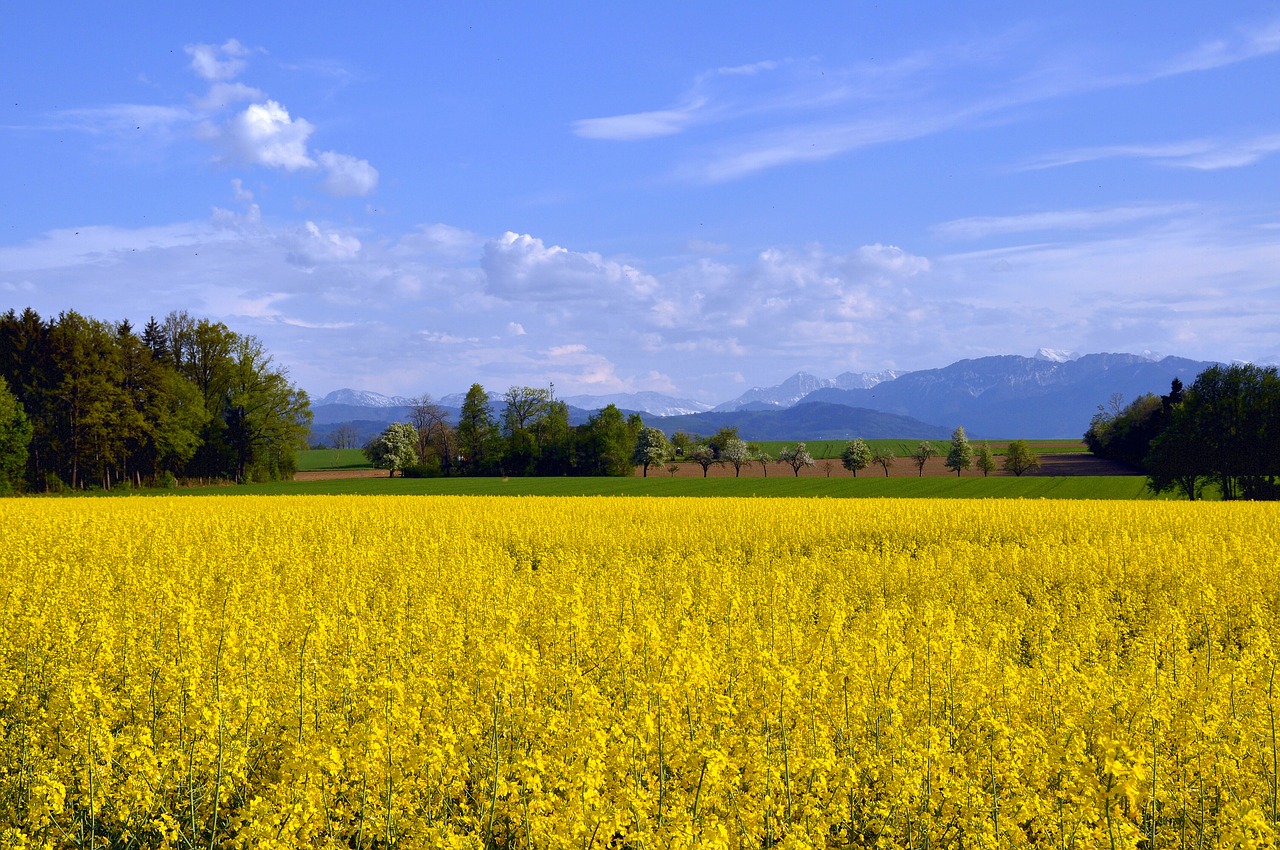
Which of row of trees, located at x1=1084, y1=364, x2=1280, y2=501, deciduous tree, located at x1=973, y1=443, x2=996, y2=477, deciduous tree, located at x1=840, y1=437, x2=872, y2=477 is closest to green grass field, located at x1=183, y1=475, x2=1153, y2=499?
row of trees, located at x1=1084, y1=364, x2=1280, y2=501

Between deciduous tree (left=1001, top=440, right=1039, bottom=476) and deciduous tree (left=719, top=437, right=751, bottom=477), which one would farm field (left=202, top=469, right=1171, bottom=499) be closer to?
deciduous tree (left=1001, top=440, right=1039, bottom=476)

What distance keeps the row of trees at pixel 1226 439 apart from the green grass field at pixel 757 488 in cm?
346

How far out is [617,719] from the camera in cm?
609

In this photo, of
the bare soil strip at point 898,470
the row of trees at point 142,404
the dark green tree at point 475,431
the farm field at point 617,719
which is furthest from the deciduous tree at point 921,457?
the farm field at point 617,719

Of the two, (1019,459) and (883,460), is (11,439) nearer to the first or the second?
(883,460)

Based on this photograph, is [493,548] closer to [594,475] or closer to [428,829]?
[428,829]

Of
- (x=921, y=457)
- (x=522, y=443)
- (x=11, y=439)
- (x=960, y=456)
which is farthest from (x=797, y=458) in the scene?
(x=11, y=439)

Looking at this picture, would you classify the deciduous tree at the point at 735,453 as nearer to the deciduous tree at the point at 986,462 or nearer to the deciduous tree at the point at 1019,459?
the deciduous tree at the point at 986,462

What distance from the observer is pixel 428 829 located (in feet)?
15.1

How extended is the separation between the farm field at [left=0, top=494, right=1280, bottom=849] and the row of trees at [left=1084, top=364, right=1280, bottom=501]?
51.0 m

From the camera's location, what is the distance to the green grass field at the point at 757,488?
61.8 m

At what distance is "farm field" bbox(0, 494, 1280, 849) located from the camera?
5.12 m

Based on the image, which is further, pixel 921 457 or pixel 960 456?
pixel 921 457

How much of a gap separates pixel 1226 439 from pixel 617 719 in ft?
217
